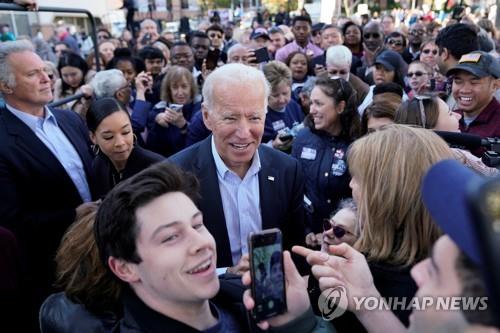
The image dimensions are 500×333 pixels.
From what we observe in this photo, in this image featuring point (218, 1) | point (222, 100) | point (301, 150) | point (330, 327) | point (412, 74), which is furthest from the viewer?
point (218, 1)

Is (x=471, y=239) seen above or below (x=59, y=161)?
above

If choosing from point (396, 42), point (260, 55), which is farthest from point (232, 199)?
point (396, 42)

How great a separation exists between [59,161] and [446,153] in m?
2.21

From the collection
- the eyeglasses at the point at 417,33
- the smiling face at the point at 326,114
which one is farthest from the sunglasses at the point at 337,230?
the eyeglasses at the point at 417,33

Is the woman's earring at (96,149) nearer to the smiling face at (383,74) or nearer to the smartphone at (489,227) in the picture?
the smartphone at (489,227)

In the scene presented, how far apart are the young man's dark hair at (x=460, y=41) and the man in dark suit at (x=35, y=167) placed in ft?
11.3

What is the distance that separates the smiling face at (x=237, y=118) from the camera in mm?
2105

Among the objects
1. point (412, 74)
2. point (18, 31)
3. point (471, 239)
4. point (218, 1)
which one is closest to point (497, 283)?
point (471, 239)

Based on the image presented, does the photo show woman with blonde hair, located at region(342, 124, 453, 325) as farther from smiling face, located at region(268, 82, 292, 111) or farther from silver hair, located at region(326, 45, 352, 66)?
silver hair, located at region(326, 45, 352, 66)

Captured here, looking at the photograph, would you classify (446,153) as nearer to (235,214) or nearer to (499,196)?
(499,196)

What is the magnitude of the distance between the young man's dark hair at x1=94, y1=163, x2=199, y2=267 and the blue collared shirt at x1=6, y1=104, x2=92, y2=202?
1319mm

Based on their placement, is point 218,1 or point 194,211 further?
point 218,1

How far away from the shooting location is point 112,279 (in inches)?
63.4

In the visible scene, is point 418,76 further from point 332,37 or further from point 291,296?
point 291,296
